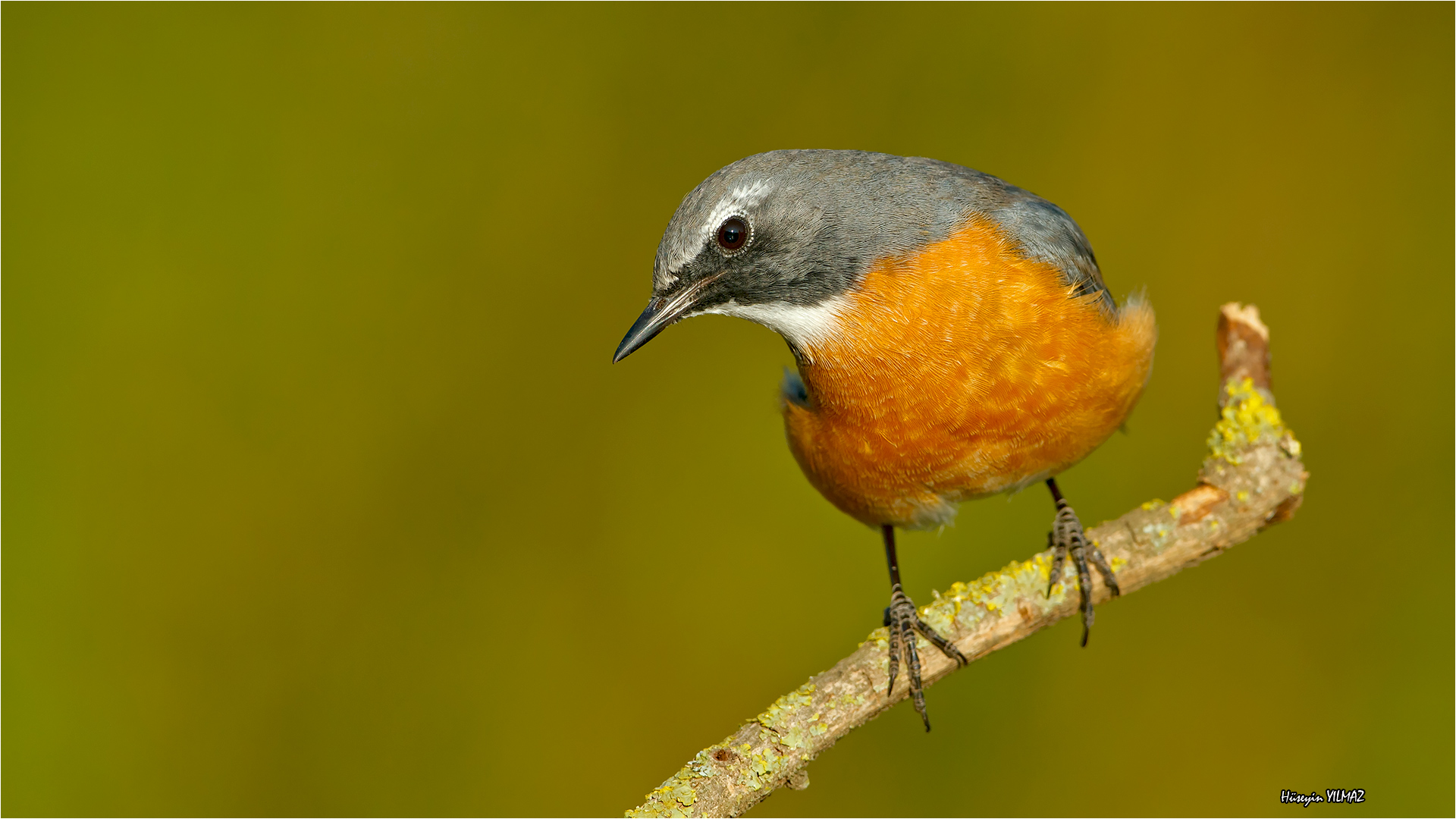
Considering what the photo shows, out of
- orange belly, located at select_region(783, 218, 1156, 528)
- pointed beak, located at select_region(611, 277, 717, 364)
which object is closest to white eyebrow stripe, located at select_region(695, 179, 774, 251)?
pointed beak, located at select_region(611, 277, 717, 364)

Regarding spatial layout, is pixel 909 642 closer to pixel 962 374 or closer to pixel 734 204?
pixel 962 374

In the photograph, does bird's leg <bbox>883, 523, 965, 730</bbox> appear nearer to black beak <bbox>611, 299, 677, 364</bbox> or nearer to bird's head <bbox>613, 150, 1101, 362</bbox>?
bird's head <bbox>613, 150, 1101, 362</bbox>

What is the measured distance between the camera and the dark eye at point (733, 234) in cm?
346

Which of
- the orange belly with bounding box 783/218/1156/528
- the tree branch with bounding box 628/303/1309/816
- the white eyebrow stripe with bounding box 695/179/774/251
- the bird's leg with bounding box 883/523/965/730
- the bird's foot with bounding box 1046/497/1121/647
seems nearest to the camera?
the tree branch with bounding box 628/303/1309/816

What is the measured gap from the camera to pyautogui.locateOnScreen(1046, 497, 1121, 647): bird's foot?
413cm

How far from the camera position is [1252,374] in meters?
4.53

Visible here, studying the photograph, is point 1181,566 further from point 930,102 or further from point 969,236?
point 930,102

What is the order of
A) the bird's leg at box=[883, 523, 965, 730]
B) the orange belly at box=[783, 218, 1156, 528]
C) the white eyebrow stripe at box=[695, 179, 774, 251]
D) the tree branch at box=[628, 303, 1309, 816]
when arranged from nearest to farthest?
the tree branch at box=[628, 303, 1309, 816] → the white eyebrow stripe at box=[695, 179, 774, 251] → the orange belly at box=[783, 218, 1156, 528] → the bird's leg at box=[883, 523, 965, 730]

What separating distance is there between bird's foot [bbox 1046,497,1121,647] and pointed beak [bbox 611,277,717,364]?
1.65 meters

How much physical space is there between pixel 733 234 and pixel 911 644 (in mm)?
1529

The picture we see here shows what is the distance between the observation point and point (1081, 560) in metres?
4.17

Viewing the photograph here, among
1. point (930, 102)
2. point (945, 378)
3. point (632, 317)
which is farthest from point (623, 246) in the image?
point (945, 378)
